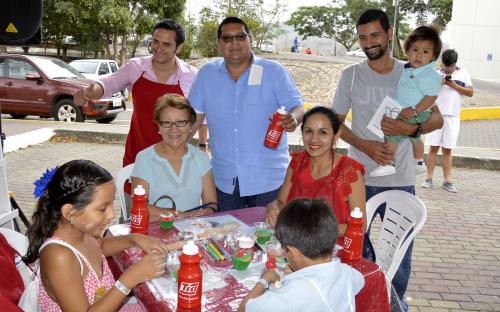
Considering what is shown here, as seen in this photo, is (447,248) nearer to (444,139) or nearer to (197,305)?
(444,139)

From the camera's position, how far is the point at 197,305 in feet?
5.85

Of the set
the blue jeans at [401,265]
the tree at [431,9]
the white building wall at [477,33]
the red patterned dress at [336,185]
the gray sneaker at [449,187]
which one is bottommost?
the gray sneaker at [449,187]

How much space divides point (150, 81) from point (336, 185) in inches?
72.7

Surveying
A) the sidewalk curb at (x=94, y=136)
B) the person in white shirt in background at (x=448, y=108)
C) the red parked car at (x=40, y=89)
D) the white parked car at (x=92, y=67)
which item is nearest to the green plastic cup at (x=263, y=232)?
the person in white shirt in background at (x=448, y=108)

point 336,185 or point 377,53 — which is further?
point 377,53

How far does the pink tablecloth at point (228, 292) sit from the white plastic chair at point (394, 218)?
2.71 feet

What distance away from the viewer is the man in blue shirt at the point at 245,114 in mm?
3436

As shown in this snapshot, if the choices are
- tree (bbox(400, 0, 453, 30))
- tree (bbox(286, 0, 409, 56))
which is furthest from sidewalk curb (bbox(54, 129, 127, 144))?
tree (bbox(286, 0, 409, 56))

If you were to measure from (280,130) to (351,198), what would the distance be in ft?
1.95

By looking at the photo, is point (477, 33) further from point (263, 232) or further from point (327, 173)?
point (263, 232)

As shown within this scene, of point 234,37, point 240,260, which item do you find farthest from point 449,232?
point 240,260

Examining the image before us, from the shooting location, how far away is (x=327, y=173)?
2.93 meters

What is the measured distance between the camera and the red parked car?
35.0ft

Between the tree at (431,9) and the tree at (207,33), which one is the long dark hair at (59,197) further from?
the tree at (431,9)
